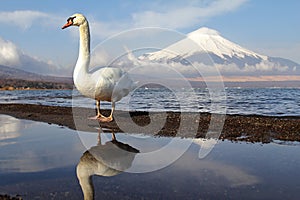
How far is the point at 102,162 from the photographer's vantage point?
7.51m

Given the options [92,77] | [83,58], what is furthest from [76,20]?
[92,77]

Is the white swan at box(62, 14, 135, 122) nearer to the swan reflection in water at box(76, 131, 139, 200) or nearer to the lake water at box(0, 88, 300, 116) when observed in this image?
the swan reflection in water at box(76, 131, 139, 200)

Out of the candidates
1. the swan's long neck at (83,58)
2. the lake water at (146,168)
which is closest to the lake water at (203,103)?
the swan's long neck at (83,58)

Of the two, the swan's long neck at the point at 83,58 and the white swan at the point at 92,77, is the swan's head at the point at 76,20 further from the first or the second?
the swan's long neck at the point at 83,58

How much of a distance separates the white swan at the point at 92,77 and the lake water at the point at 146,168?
2574 millimetres

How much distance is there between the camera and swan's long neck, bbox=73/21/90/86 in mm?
12523

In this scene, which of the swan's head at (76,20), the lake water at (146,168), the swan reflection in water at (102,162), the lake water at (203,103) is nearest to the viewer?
the lake water at (146,168)

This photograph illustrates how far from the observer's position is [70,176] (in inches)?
256

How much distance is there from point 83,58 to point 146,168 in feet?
25.5

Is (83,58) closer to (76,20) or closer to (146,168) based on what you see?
(76,20)

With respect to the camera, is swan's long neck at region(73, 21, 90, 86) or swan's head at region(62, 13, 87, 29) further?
swan's head at region(62, 13, 87, 29)

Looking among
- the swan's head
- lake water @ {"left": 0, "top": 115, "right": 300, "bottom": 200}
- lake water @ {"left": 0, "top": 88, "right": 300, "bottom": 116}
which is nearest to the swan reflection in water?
lake water @ {"left": 0, "top": 115, "right": 300, "bottom": 200}

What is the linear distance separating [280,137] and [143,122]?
276 inches

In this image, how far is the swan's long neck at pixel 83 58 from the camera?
12.5 metres
